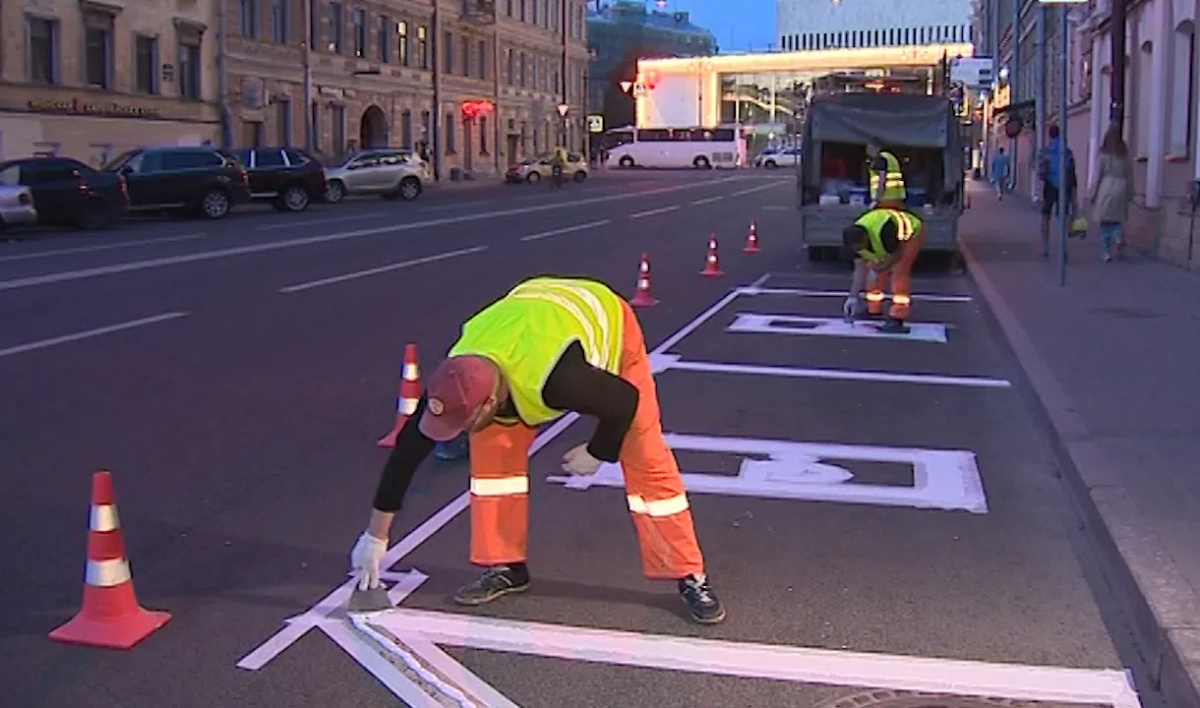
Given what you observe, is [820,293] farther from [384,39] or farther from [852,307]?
[384,39]

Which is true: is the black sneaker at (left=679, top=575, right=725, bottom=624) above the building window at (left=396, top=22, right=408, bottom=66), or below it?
below

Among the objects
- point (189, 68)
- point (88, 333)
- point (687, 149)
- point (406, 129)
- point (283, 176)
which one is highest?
point (189, 68)

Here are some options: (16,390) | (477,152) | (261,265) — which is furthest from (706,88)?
(16,390)

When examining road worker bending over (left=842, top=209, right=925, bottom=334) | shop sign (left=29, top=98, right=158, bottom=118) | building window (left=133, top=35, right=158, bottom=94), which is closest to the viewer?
road worker bending over (left=842, top=209, right=925, bottom=334)

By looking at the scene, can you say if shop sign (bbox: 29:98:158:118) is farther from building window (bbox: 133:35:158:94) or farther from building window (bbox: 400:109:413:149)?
building window (bbox: 400:109:413:149)

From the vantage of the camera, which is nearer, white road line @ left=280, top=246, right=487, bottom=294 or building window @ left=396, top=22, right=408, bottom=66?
white road line @ left=280, top=246, right=487, bottom=294

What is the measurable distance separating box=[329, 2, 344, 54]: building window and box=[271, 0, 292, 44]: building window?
11.6 ft

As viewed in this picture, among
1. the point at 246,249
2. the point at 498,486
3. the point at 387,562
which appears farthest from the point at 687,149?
the point at 498,486

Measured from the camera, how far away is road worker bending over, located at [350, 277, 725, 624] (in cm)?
470

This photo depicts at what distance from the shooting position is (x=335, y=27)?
5525cm

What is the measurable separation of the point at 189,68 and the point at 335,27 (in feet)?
36.3

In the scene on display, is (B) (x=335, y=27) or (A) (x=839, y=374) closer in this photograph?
(A) (x=839, y=374)

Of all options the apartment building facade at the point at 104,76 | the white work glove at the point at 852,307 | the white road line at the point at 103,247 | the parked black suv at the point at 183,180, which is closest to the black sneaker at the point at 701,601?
the white work glove at the point at 852,307

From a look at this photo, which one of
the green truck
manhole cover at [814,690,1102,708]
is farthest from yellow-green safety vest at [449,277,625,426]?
the green truck
